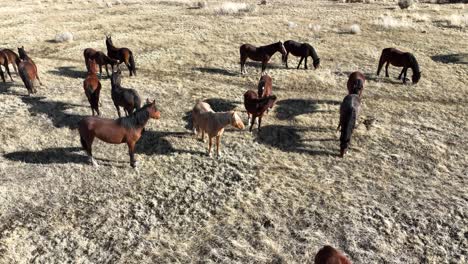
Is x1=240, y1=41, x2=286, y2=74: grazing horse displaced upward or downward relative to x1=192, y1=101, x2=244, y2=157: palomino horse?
upward

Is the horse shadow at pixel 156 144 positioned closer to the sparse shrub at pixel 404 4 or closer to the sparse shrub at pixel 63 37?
the sparse shrub at pixel 63 37

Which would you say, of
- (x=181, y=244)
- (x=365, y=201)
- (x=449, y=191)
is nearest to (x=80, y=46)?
(x=181, y=244)

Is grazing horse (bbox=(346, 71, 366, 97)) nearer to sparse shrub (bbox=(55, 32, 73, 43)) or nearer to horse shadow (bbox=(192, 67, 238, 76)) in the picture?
horse shadow (bbox=(192, 67, 238, 76))

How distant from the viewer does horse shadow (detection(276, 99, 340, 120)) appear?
14734mm

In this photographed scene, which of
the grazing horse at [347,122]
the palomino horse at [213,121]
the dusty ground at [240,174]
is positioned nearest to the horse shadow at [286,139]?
the dusty ground at [240,174]

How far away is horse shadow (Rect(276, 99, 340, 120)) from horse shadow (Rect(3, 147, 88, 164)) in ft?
24.7

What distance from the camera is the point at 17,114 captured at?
1383 centimetres

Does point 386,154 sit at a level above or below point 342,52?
below

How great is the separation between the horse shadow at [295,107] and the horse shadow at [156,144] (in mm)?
4137

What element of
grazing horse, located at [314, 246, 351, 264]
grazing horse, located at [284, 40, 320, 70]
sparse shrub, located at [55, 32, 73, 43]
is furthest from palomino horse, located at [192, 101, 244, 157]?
sparse shrub, located at [55, 32, 73, 43]

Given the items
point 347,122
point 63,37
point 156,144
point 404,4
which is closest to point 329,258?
point 347,122

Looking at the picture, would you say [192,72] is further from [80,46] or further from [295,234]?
[295,234]

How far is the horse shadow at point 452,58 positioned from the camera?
20.2 m

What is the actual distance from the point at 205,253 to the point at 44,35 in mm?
21855
